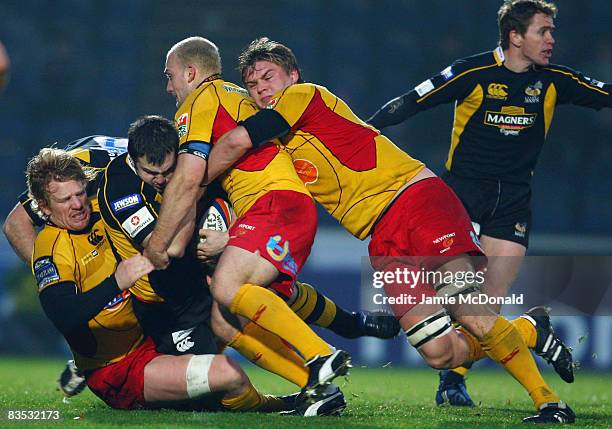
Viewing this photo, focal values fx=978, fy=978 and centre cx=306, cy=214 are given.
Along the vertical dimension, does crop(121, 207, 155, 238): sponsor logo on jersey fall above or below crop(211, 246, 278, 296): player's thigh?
above

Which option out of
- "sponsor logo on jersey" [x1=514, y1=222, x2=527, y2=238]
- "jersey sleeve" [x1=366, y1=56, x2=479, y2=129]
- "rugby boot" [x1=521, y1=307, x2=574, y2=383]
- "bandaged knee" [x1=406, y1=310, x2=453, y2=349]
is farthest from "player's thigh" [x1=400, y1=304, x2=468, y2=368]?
"jersey sleeve" [x1=366, y1=56, x2=479, y2=129]

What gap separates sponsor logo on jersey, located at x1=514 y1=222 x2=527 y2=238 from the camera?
670cm

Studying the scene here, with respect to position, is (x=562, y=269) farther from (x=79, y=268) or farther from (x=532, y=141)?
(x=79, y=268)

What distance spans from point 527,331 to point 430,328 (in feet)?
2.90

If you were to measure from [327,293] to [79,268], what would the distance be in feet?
22.5

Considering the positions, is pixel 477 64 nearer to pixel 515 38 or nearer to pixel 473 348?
pixel 515 38

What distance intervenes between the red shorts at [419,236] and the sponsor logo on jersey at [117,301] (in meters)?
1.44

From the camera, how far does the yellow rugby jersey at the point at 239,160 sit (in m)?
5.28

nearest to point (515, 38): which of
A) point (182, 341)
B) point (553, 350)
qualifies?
point (553, 350)

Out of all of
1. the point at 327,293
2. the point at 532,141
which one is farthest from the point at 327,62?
the point at 532,141

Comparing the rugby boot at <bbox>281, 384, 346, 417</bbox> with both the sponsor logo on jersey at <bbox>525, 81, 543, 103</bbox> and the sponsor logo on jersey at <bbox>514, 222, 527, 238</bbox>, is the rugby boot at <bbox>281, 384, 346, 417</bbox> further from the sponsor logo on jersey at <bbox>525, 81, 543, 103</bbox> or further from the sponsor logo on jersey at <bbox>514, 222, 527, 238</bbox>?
the sponsor logo on jersey at <bbox>525, 81, 543, 103</bbox>

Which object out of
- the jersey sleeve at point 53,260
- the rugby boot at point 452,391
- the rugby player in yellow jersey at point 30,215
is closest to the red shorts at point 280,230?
the jersey sleeve at point 53,260

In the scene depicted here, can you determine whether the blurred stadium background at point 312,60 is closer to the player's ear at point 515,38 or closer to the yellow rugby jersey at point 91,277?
the player's ear at point 515,38

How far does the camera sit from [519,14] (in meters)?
6.69
